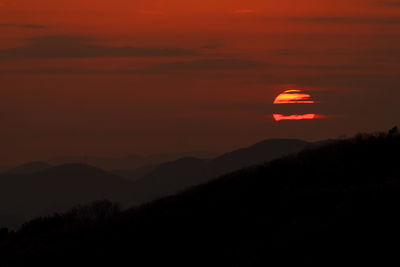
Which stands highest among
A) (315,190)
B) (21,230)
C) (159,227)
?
(315,190)

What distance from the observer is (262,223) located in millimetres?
23328

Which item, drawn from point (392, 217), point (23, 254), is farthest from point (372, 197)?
point (23, 254)

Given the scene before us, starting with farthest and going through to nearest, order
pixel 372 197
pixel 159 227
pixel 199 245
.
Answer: pixel 159 227 → pixel 199 245 → pixel 372 197

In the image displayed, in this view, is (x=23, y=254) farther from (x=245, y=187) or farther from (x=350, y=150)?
(x=350, y=150)

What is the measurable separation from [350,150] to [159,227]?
8.90 m

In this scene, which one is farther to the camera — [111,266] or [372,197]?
[111,266]

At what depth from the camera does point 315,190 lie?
2466cm

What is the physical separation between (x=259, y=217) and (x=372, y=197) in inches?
171

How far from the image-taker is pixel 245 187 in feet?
90.7

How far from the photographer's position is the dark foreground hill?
64.9ft

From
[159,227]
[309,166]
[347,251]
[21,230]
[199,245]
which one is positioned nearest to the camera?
[347,251]

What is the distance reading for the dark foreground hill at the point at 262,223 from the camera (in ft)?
64.9

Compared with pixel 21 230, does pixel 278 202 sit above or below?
above

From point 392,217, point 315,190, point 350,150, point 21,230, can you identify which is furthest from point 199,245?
point 21,230
